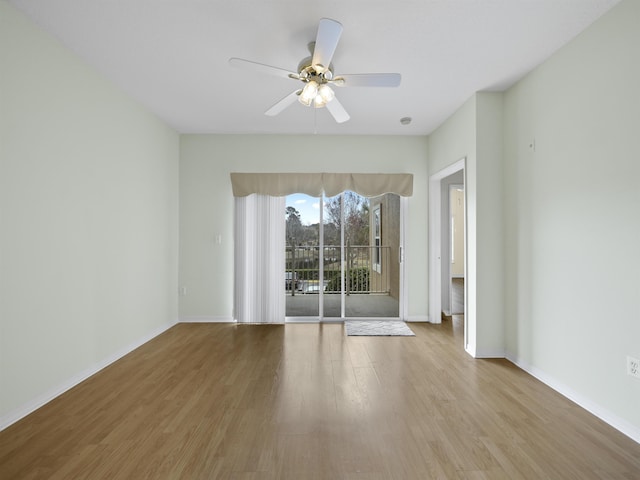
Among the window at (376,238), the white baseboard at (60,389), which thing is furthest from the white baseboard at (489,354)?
the white baseboard at (60,389)

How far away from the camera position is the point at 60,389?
260 centimetres

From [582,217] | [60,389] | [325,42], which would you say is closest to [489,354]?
[582,217]

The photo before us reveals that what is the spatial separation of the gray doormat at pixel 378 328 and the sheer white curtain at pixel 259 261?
39.9 inches

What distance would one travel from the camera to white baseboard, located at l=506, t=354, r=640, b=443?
6.78ft

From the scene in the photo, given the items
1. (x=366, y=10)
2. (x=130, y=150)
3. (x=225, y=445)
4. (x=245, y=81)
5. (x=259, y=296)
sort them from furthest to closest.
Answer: (x=259, y=296)
(x=130, y=150)
(x=245, y=81)
(x=366, y=10)
(x=225, y=445)

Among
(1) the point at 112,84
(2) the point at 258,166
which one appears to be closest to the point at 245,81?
(1) the point at 112,84

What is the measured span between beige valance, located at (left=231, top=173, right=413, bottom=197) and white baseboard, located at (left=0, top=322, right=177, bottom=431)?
2317 millimetres

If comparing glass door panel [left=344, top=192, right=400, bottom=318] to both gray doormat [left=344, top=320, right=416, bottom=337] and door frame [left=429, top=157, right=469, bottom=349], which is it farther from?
door frame [left=429, top=157, right=469, bottom=349]

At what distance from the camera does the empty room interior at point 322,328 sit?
2016mm

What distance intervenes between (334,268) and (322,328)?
91 centimetres

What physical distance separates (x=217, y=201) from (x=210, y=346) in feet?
6.61

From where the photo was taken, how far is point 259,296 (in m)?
4.74

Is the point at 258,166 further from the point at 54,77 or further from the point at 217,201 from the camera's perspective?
the point at 54,77

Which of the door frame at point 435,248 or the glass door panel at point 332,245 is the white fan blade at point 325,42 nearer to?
the glass door panel at point 332,245
